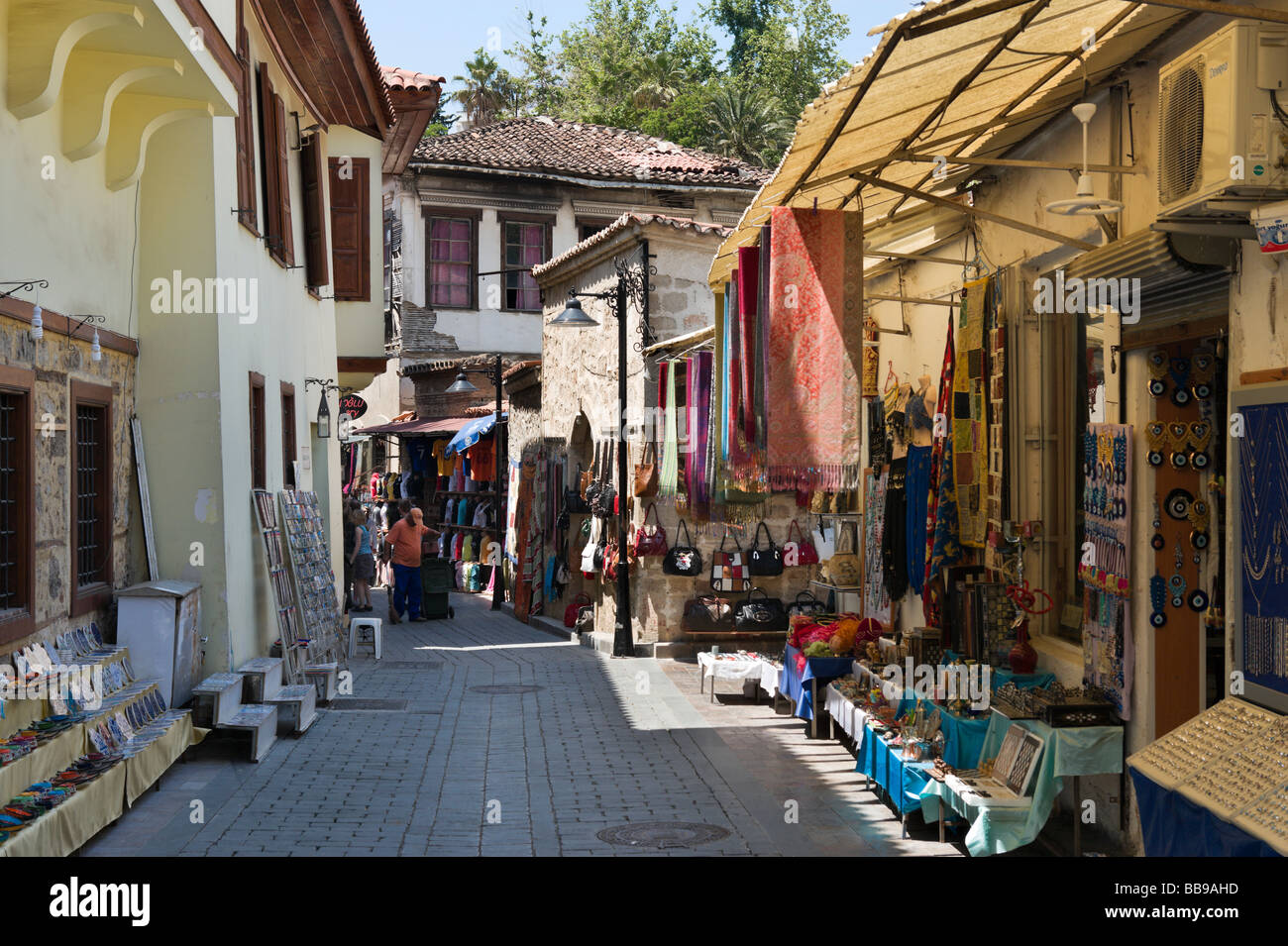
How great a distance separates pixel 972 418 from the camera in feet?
29.0

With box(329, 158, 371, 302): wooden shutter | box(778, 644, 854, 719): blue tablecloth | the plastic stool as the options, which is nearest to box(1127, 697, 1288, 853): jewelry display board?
box(778, 644, 854, 719): blue tablecloth

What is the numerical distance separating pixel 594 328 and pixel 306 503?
5606mm

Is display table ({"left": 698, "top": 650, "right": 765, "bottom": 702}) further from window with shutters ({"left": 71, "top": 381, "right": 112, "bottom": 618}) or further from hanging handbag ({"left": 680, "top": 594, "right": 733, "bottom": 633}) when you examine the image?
window with shutters ({"left": 71, "top": 381, "right": 112, "bottom": 618})

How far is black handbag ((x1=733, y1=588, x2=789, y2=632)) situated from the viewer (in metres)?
15.8

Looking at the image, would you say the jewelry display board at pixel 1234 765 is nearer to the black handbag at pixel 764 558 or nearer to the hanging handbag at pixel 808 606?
the hanging handbag at pixel 808 606

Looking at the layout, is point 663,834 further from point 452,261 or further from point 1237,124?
point 452,261

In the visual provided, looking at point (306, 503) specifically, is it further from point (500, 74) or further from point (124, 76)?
point (500, 74)

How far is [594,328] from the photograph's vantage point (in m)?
18.5

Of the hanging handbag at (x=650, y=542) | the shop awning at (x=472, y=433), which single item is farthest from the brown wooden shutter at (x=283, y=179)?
the shop awning at (x=472, y=433)

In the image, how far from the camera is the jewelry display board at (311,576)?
507 inches

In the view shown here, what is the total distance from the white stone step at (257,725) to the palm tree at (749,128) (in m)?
33.1

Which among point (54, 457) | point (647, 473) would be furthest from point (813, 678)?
point (54, 457)
